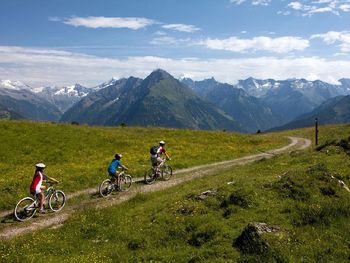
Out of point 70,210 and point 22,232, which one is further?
point 70,210

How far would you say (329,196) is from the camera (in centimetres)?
1945

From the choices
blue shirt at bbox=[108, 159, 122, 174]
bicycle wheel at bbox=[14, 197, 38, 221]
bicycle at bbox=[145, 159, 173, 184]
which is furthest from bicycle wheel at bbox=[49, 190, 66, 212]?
bicycle at bbox=[145, 159, 173, 184]

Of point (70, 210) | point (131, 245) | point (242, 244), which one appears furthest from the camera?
Answer: point (70, 210)

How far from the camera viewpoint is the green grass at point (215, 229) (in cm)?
1541

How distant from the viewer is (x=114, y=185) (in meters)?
29.8

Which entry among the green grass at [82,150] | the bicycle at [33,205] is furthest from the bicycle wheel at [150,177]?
the bicycle at [33,205]

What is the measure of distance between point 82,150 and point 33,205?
90.1 feet

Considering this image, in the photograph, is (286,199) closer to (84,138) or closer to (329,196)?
(329,196)

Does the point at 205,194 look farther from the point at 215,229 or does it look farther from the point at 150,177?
the point at 150,177

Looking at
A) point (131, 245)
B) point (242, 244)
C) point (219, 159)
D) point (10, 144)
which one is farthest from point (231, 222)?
point (10, 144)

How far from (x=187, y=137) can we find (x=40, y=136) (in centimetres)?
2422

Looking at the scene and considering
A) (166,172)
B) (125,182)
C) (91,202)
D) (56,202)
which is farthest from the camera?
(166,172)

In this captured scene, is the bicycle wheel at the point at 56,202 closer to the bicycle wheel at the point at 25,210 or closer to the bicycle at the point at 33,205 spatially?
the bicycle at the point at 33,205

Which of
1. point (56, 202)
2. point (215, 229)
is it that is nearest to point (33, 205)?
point (56, 202)
